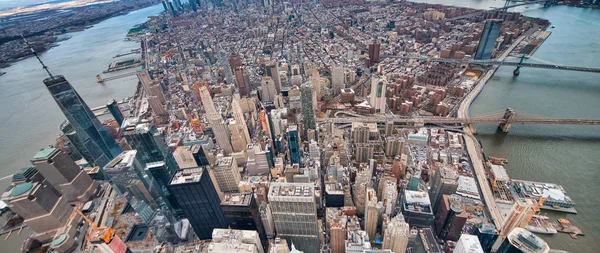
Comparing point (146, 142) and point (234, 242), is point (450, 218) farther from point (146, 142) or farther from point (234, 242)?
point (146, 142)

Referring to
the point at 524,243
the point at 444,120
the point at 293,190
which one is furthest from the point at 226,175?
the point at 444,120

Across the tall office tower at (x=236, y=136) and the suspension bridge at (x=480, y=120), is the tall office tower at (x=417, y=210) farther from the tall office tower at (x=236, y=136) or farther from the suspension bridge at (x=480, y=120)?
the tall office tower at (x=236, y=136)

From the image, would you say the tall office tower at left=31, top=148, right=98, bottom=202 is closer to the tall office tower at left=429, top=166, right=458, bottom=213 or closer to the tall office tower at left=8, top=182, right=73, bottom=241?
the tall office tower at left=8, top=182, right=73, bottom=241

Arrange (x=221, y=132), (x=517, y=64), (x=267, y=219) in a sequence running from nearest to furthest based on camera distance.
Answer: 1. (x=267, y=219)
2. (x=221, y=132)
3. (x=517, y=64)

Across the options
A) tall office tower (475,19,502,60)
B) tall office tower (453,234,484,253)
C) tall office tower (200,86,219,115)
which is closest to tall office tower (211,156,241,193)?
tall office tower (200,86,219,115)

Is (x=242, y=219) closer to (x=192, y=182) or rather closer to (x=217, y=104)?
(x=192, y=182)

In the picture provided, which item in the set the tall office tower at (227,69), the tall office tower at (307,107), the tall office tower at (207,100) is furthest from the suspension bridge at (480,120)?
the tall office tower at (227,69)
